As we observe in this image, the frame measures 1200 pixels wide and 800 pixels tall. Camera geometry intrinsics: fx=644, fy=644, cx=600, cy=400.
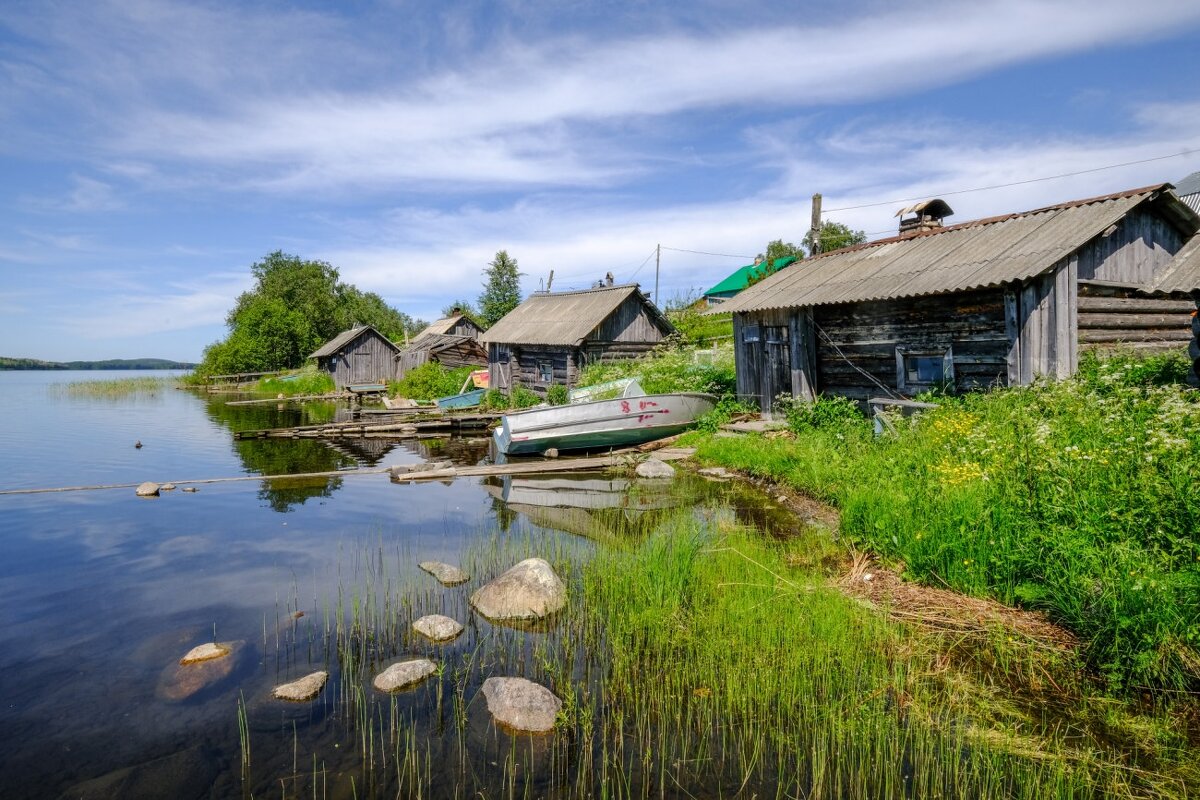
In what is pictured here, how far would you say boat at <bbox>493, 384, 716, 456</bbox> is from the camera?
53.2 ft

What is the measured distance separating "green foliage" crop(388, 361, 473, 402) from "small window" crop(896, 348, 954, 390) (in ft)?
81.7

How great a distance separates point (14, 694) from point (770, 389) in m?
14.5

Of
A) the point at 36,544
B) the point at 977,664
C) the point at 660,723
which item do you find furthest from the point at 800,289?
the point at 36,544

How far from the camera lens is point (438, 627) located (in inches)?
241

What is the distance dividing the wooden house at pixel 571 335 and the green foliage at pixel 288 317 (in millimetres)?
28330

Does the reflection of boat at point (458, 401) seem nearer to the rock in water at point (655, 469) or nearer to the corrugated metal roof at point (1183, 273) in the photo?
the rock in water at point (655, 469)

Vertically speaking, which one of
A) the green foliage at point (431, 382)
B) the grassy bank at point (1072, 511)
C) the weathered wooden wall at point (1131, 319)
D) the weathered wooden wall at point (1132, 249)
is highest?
the weathered wooden wall at point (1132, 249)

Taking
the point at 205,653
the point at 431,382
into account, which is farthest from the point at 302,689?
the point at 431,382

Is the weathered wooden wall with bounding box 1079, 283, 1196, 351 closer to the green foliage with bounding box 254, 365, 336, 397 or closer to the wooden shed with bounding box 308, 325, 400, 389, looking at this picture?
the wooden shed with bounding box 308, 325, 400, 389

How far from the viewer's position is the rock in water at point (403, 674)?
17.0 ft

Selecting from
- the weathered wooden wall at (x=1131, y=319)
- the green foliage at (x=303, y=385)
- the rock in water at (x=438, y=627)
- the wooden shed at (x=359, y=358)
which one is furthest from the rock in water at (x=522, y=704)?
the wooden shed at (x=359, y=358)

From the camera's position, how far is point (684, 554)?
22.1ft

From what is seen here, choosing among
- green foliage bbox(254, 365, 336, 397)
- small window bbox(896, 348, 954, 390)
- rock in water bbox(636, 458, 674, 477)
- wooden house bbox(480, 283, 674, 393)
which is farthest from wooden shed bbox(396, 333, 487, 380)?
small window bbox(896, 348, 954, 390)

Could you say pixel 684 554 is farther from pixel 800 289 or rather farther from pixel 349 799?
pixel 800 289
